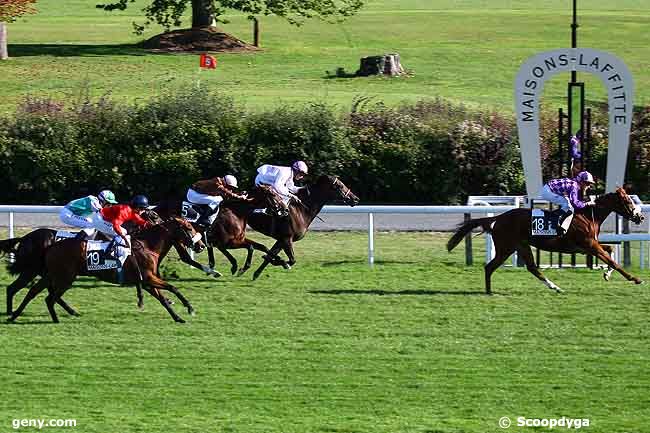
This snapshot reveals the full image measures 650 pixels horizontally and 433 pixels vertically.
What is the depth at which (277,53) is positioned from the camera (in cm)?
3453

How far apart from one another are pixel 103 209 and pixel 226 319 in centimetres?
154

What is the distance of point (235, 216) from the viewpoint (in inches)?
557

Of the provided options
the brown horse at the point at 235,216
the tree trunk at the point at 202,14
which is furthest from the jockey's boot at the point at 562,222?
the tree trunk at the point at 202,14

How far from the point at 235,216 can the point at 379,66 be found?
17.6 m

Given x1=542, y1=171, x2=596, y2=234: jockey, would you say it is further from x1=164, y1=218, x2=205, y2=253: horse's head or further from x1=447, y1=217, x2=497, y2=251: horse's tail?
x1=164, y1=218, x2=205, y2=253: horse's head

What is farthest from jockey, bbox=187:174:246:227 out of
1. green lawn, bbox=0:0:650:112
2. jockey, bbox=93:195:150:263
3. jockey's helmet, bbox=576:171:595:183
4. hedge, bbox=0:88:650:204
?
green lawn, bbox=0:0:650:112

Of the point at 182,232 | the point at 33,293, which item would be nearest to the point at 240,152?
the point at 182,232

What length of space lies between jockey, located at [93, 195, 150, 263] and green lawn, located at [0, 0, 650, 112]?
12717mm

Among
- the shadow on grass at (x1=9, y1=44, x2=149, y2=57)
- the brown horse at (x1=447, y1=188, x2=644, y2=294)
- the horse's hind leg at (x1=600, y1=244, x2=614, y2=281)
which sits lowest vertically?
the horse's hind leg at (x1=600, y1=244, x2=614, y2=281)

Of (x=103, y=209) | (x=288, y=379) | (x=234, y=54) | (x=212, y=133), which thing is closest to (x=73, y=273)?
(x=103, y=209)

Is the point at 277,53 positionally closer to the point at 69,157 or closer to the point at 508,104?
the point at 508,104

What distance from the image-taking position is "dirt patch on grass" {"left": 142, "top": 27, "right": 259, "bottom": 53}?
3344cm

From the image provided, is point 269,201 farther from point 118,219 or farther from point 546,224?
point 546,224

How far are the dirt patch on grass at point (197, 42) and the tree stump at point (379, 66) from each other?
4.30 metres
